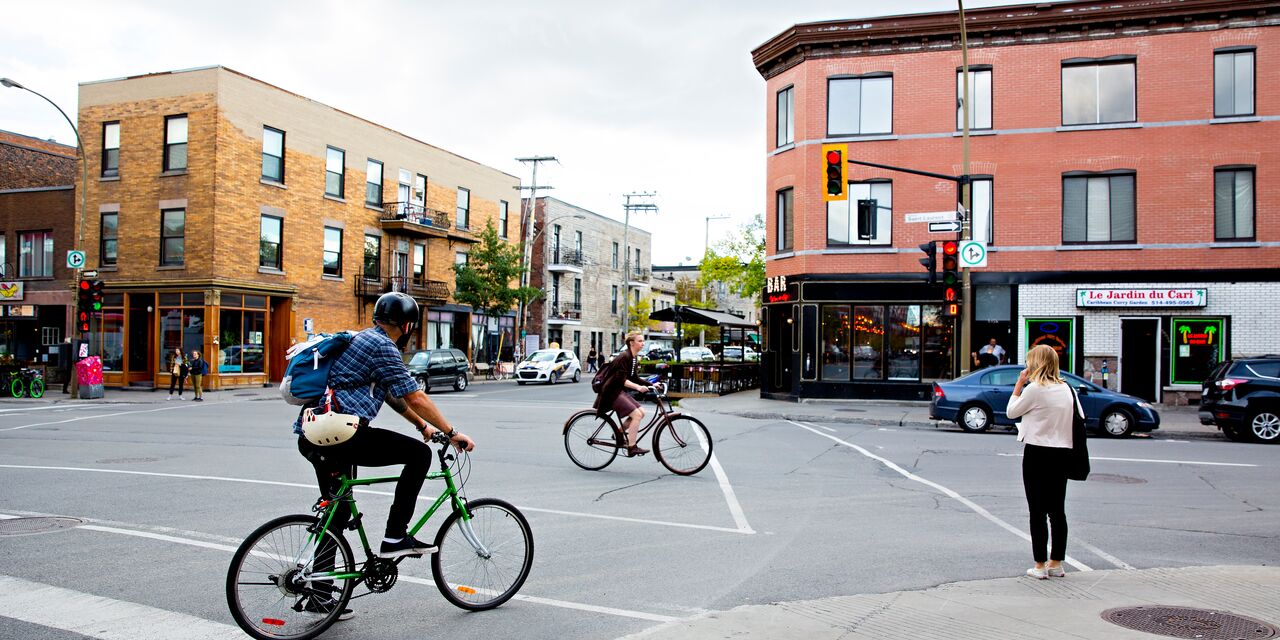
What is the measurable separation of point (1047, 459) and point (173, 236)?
1260 inches

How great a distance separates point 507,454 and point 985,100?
1898cm

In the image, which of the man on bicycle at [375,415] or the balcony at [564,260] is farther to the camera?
the balcony at [564,260]

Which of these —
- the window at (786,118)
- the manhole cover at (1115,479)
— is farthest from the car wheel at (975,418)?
the window at (786,118)

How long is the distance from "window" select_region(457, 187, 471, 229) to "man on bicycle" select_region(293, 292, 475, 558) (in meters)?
41.5

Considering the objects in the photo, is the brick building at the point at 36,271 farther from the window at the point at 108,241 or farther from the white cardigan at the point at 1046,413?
the white cardigan at the point at 1046,413

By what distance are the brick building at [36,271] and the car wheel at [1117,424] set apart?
33317 mm

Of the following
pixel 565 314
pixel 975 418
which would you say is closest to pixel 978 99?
pixel 975 418

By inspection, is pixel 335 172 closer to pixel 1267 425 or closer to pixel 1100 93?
pixel 1100 93

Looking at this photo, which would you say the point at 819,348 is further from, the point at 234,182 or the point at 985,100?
the point at 234,182

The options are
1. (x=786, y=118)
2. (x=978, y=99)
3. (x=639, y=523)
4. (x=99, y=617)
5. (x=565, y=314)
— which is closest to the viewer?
(x=99, y=617)

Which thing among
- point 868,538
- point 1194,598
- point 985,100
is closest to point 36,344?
point 985,100

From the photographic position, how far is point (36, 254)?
115ft

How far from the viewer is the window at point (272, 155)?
33469mm

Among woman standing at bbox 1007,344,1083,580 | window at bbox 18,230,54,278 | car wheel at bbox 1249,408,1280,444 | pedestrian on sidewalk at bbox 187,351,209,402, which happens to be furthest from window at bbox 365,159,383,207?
woman standing at bbox 1007,344,1083,580
